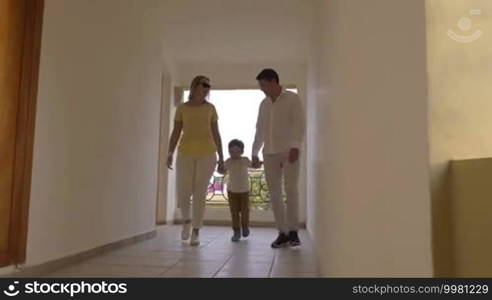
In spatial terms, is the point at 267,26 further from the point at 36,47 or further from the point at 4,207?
the point at 4,207

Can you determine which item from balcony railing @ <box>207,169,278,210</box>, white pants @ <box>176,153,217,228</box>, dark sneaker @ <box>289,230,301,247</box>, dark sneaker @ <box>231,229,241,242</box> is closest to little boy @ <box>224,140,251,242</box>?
dark sneaker @ <box>231,229,241,242</box>

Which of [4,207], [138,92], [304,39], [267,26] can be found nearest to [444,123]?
[4,207]

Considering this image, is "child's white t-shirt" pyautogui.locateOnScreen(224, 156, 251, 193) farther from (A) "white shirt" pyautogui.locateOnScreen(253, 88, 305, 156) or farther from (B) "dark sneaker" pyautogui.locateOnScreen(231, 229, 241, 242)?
(A) "white shirt" pyautogui.locateOnScreen(253, 88, 305, 156)

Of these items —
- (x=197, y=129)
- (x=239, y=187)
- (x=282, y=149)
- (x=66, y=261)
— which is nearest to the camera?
(x=66, y=261)

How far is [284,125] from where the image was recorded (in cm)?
332

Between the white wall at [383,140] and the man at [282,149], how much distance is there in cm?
191

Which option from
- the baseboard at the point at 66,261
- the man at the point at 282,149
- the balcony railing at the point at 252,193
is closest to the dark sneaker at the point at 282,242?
the man at the point at 282,149

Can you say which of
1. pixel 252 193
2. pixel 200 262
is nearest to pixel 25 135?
pixel 200 262

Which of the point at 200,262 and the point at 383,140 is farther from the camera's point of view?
the point at 200,262

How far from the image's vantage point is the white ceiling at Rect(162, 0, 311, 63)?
428 cm

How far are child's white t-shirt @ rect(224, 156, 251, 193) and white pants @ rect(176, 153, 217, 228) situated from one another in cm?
78

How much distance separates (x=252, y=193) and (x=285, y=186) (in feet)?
9.13

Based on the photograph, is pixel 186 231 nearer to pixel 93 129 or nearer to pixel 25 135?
pixel 93 129

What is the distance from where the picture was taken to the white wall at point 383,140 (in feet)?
2.06
